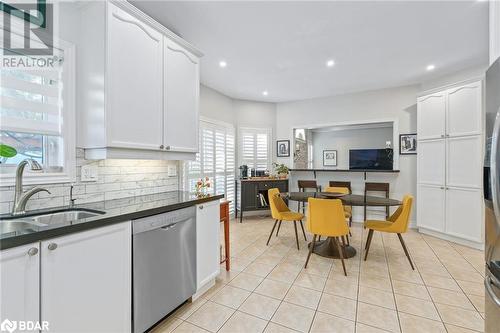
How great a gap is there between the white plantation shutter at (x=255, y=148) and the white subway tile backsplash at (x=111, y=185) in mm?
2709

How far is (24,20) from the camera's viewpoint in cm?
154

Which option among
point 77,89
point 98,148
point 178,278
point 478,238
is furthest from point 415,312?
point 77,89

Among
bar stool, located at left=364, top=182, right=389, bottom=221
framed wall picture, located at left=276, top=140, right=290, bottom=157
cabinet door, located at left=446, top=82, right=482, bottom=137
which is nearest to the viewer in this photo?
cabinet door, located at left=446, top=82, right=482, bottom=137

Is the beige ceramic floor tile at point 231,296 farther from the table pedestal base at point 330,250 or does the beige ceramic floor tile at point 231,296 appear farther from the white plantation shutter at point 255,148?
the white plantation shutter at point 255,148

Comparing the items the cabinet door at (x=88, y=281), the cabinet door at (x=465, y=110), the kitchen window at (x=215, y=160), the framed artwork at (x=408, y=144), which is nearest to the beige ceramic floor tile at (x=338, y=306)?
the cabinet door at (x=88, y=281)

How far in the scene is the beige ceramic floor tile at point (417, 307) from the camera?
6.16ft

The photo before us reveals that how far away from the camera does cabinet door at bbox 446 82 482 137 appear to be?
3.26 metres

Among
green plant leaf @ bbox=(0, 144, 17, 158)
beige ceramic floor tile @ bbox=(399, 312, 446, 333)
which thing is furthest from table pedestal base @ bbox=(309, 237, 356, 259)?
green plant leaf @ bbox=(0, 144, 17, 158)

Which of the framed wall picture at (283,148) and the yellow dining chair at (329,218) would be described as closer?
the yellow dining chair at (329,218)

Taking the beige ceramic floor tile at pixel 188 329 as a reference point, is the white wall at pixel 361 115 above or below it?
above

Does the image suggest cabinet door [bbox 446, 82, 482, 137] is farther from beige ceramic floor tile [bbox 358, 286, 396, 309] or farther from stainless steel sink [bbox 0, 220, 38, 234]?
stainless steel sink [bbox 0, 220, 38, 234]

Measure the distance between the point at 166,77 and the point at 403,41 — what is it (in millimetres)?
2794

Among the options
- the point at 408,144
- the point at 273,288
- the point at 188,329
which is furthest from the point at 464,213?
the point at 188,329

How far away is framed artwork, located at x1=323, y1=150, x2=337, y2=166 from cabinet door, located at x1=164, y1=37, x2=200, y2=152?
6.15 metres
